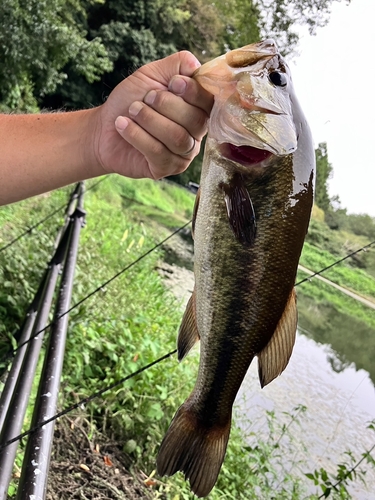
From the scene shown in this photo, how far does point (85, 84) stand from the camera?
21562mm

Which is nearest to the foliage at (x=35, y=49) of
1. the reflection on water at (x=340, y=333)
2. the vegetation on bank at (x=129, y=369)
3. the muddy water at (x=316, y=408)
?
the muddy water at (x=316, y=408)

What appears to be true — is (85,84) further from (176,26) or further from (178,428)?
(178,428)

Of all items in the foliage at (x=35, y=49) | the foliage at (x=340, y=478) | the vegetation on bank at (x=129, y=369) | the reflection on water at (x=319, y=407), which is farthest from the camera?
the foliage at (x=35, y=49)

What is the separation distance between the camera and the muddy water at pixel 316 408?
4.72m

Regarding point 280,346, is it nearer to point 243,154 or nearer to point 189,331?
point 189,331

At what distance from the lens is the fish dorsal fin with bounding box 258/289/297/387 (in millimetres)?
1329

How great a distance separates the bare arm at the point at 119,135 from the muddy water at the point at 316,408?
2.97 meters

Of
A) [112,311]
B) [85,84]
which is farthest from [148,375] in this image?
[85,84]

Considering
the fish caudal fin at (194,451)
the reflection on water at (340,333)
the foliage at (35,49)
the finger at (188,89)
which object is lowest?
the fish caudal fin at (194,451)

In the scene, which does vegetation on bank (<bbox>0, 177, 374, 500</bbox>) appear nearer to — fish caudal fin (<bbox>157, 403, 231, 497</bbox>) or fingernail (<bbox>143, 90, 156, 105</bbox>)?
fish caudal fin (<bbox>157, 403, 231, 497</bbox>)

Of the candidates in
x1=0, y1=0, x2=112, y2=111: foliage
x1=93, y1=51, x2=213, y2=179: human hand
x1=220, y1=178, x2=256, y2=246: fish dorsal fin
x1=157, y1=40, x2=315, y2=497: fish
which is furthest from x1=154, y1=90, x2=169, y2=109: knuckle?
x1=0, y1=0, x2=112, y2=111: foliage

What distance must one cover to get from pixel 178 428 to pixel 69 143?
0.98 metres

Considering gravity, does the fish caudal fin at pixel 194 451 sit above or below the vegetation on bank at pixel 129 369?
below

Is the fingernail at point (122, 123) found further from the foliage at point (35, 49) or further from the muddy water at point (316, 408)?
the foliage at point (35, 49)
